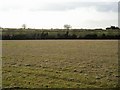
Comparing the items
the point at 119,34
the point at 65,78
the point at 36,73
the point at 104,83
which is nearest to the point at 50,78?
the point at 65,78

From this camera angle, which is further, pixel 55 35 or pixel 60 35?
pixel 55 35

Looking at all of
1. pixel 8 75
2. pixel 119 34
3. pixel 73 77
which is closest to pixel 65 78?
pixel 73 77

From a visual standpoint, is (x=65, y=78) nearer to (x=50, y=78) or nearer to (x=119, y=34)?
(x=50, y=78)

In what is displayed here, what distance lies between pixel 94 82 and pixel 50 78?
2.88 metres

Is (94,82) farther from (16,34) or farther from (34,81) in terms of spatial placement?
(16,34)

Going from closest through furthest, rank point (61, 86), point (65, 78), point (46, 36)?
point (61, 86), point (65, 78), point (46, 36)

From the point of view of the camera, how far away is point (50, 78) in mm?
16906

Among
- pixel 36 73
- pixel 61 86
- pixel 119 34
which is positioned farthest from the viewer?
pixel 119 34

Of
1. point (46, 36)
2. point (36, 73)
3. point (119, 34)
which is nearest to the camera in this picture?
point (36, 73)

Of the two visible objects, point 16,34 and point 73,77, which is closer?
point 73,77

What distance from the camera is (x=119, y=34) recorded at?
89.8m

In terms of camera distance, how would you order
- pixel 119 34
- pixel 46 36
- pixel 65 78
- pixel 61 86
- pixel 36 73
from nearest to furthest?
1. pixel 61 86
2. pixel 65 78
3. pixel 36 73
4. pixel 119 34
5. pixel 46 36

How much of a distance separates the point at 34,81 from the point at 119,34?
77.1 metres

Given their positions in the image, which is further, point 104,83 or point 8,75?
point 8,75
